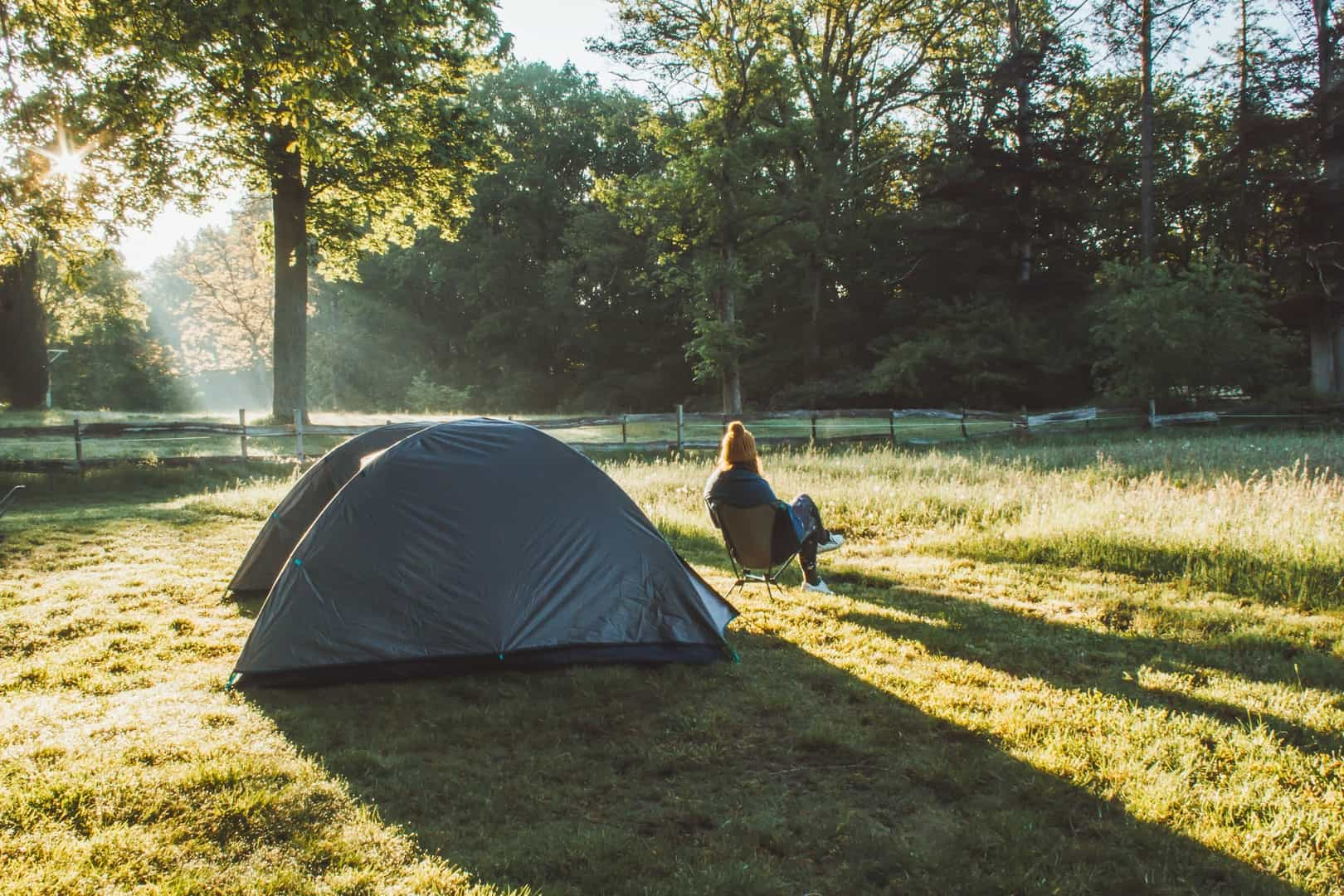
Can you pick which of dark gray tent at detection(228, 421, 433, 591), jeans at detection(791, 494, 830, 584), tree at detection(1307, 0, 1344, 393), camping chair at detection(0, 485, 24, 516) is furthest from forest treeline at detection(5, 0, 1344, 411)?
jeans at detection(791, 494, 830, 584)

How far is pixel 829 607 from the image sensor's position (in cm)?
664

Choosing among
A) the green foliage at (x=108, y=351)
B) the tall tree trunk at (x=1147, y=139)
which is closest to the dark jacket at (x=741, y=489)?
the tall tree trunk at (x=1147, y=139)

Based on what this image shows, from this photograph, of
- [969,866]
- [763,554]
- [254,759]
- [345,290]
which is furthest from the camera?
[345,290]

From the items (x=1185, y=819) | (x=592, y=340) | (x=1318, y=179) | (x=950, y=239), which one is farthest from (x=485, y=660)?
(x=592, y=340)

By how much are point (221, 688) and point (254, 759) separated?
1.24 meters

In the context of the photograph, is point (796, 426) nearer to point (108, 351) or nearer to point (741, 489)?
point (741, 489)

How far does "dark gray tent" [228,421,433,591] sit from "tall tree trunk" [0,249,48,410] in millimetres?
22098

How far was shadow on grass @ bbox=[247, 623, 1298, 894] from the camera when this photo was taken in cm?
307

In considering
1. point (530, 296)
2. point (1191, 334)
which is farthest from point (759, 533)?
point (530, 296)

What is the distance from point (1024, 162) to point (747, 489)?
87.2 feet

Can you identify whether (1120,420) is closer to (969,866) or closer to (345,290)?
(969,866)

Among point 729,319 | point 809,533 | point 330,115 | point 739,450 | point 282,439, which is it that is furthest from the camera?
point 729,319

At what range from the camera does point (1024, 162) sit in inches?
1123

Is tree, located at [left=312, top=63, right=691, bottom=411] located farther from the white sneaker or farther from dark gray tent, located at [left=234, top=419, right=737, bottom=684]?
dark gray tent, located at [left=234, top=419, right=737, bottom=684]
